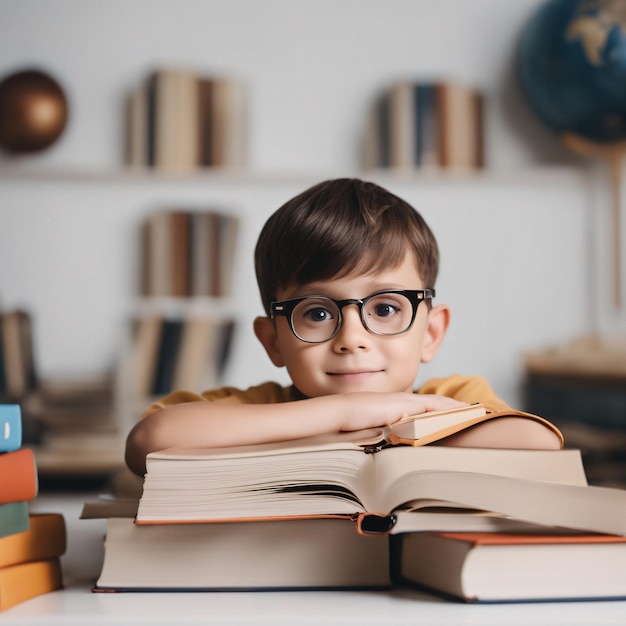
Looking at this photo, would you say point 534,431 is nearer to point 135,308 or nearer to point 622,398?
point 622,398

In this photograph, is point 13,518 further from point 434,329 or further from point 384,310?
point 434,329

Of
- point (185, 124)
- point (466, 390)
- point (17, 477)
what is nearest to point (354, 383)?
point (466, 390)

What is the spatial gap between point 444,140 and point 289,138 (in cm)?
57

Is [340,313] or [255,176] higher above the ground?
[255,176]

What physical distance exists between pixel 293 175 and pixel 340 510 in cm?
247

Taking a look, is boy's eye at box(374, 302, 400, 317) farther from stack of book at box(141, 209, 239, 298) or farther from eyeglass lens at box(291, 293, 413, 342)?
stack of book at box(141, 209, 239, 298)

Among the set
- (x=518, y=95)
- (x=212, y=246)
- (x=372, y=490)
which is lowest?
(x=372, y=490)

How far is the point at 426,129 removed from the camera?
2963mm

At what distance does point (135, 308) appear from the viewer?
294 centimetres

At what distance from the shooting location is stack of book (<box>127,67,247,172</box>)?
115 inches

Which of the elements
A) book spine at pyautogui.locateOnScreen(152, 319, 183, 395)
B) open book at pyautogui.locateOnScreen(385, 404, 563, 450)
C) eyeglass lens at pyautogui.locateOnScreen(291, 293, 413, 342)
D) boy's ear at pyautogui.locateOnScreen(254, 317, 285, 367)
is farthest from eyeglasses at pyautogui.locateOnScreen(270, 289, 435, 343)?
book spine at pyautogui.locateOnScreen(152, 319, 183, 395)

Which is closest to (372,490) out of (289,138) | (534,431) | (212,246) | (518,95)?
(534,431)

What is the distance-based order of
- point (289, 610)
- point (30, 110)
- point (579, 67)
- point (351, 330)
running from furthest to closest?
point (30, 110) → point (579, 67) → point (351, 330) → point (289, 610)

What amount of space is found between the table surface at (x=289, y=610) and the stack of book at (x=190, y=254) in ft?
7.85
